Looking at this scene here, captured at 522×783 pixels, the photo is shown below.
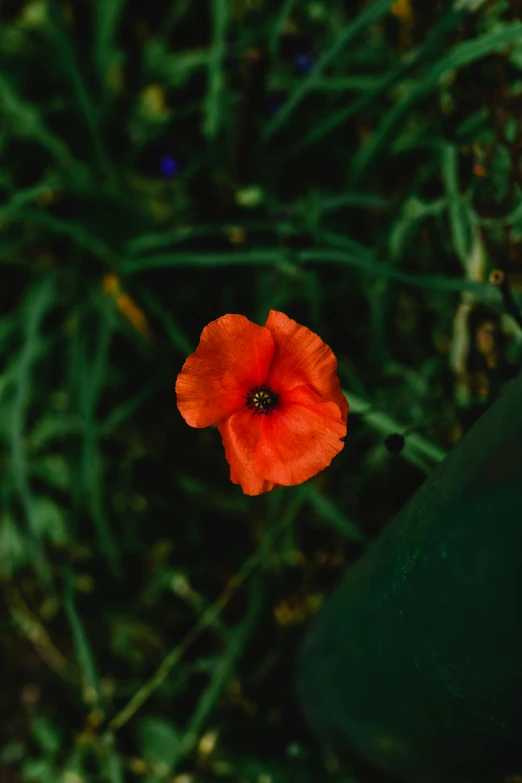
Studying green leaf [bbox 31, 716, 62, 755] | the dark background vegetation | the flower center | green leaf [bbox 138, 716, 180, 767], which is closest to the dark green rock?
the flower center

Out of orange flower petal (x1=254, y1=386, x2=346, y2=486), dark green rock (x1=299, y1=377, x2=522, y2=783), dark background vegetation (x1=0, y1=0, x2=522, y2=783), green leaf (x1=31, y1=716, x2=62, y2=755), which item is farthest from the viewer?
green leaf (x1=31, y1=716, x2=62, y2=755)

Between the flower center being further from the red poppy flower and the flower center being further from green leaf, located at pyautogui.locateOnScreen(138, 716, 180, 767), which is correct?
green leaf, located at pyautogui.locateOnScreen(138, 716, 180, 767)

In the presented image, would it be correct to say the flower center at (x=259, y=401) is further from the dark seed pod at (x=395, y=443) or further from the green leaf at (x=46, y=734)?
the green leaf at (x=46, y=734)

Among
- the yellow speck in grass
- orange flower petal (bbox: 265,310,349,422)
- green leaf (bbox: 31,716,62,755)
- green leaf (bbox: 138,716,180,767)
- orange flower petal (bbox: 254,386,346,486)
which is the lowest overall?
green leaf (bbox: 31,716,62,755)

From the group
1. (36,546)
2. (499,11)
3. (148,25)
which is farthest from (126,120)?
(36,546)

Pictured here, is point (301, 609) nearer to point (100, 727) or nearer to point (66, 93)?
point (100, 727)

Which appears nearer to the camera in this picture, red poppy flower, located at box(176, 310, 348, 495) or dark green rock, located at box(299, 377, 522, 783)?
dark green rock, located at box(299, 377, 522, 783)
